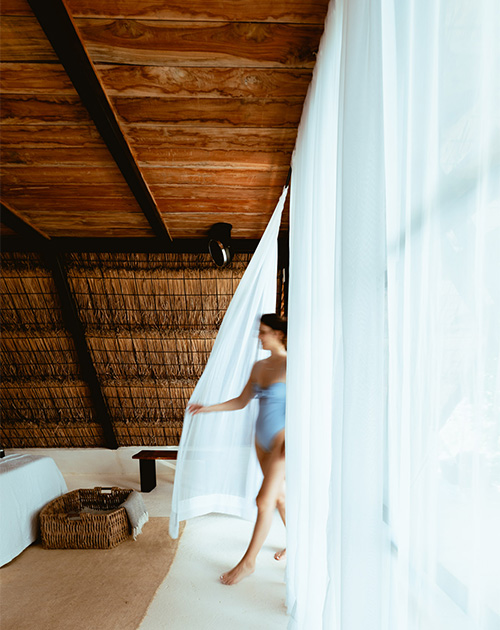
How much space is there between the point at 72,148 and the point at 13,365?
2632 mm

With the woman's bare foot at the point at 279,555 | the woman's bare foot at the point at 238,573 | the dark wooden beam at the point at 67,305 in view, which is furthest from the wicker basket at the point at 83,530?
the dark wooden beam at the point at 67,305

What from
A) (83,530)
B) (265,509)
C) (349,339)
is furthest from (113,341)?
(349,339)

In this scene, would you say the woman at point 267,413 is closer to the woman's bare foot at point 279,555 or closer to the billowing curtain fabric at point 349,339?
the woman's bare foot at point 279,555

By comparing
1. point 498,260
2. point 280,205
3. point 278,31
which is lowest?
point 498,260

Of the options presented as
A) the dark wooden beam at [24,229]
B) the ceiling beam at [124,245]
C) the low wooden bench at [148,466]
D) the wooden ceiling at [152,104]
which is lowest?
the low wooden bench at [148,466]

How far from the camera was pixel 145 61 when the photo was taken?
1.76 meters

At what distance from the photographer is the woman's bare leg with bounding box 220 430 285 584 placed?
2.37 metres

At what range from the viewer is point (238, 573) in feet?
7.73

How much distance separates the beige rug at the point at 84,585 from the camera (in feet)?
6.70

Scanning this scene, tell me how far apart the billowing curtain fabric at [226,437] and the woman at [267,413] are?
0.18 feet

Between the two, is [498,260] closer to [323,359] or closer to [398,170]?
[398,170]

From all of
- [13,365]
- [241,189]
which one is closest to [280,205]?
[241,189]

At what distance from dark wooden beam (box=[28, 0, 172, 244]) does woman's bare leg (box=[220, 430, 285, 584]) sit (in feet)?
5.30

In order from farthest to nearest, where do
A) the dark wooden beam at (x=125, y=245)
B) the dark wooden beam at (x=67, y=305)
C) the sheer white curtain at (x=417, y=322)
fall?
the dark wooden beam at (x=125, y=245)
the dark wooden beam at (x=67, y=305)
the sheer white curtain at (x=417, y=322)
